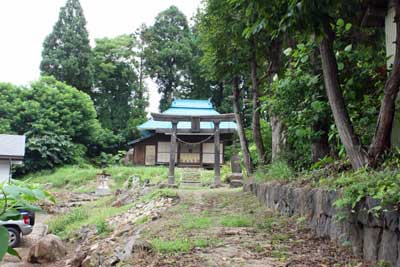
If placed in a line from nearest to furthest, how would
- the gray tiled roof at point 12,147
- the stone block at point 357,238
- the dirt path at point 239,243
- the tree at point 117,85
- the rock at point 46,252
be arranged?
the stone block at point 357,238 < the dirt path at point 239,243 < the rock at point 46,252 < the gray tiled roof at point 12,147 < the tree at point 117,85

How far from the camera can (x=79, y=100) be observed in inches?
1267

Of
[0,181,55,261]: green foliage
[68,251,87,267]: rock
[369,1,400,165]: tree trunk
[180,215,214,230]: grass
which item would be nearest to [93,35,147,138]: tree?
[68,251,87,267]: rock

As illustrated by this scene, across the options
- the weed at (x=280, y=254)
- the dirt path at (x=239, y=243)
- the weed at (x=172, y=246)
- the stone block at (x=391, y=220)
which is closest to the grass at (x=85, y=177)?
the dirt path at (x=239, y=243)

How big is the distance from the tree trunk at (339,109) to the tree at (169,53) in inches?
1303

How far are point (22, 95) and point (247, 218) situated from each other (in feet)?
94.7

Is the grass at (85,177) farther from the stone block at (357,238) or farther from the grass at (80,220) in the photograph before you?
the stone block at (357,238)

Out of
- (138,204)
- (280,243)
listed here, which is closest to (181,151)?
(138,204)

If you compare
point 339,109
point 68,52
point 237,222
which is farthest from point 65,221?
point 68,52

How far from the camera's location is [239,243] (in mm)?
5301

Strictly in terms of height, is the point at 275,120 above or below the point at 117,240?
above

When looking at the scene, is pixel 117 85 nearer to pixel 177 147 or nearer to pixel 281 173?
pixel 177 147

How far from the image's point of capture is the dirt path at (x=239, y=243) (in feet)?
14.2

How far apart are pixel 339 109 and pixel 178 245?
9.45ft

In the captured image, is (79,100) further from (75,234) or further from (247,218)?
(247,218)
